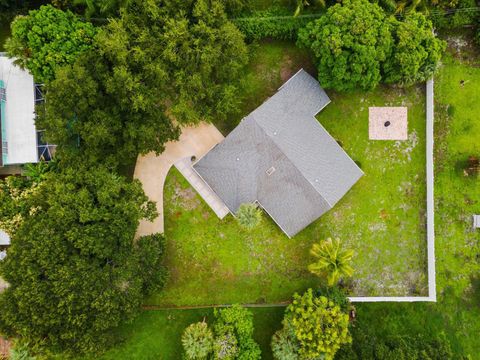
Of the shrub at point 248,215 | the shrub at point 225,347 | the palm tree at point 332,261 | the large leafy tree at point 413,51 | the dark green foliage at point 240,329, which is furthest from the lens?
the shrub at point 248,215

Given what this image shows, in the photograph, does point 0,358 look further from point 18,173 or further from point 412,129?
point 412,129

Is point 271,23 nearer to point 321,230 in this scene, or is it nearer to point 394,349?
point 321,230

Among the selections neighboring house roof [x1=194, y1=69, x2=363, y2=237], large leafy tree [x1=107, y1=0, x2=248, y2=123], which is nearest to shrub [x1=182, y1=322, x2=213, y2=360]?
neighboring house roof [x1=194, y1=69, x2=363, y2=237]

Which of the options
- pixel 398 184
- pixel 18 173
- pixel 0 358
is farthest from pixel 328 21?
pixel 0 358

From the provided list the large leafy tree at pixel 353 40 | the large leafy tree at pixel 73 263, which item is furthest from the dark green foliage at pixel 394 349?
the large leafy tree at pixel 353 40

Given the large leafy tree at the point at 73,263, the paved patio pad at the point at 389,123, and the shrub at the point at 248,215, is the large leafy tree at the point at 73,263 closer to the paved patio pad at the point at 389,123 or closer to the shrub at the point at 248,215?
the shrub at the point at 248,215
